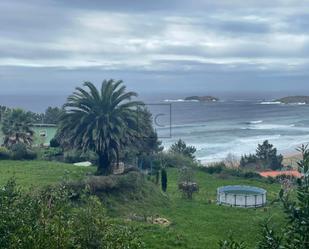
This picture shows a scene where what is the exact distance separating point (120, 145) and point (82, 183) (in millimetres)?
5688

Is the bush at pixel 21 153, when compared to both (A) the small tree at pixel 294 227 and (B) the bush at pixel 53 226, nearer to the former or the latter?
(B) the bush at pixel 53 226

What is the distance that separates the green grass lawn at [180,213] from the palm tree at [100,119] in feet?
7.77

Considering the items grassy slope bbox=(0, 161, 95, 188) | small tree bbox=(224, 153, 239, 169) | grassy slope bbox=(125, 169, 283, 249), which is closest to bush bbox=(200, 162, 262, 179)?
small tree bbox=(224, 153, 239, 169)

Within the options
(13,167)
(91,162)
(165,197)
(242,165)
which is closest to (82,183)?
(165,197)

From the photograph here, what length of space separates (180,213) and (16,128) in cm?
2390

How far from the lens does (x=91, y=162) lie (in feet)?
130

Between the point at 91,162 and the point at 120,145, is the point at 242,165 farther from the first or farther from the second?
the point at 120,145

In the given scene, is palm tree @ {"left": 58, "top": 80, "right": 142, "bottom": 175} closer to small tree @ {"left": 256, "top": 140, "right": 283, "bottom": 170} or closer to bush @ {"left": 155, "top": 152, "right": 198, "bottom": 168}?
bush @ {"left": 155, "top": 152, "right": 198, "bottom": 168}

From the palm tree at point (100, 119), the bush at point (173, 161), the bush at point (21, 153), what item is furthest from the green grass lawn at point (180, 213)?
the bush at point (173, 161)

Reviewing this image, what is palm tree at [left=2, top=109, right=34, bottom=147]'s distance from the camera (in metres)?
41.7

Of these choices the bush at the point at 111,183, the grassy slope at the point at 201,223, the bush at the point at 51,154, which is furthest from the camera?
the bush at the point at 51,154

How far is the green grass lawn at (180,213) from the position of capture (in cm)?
1752

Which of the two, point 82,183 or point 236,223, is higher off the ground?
point 82,183

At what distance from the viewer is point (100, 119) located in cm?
2661
